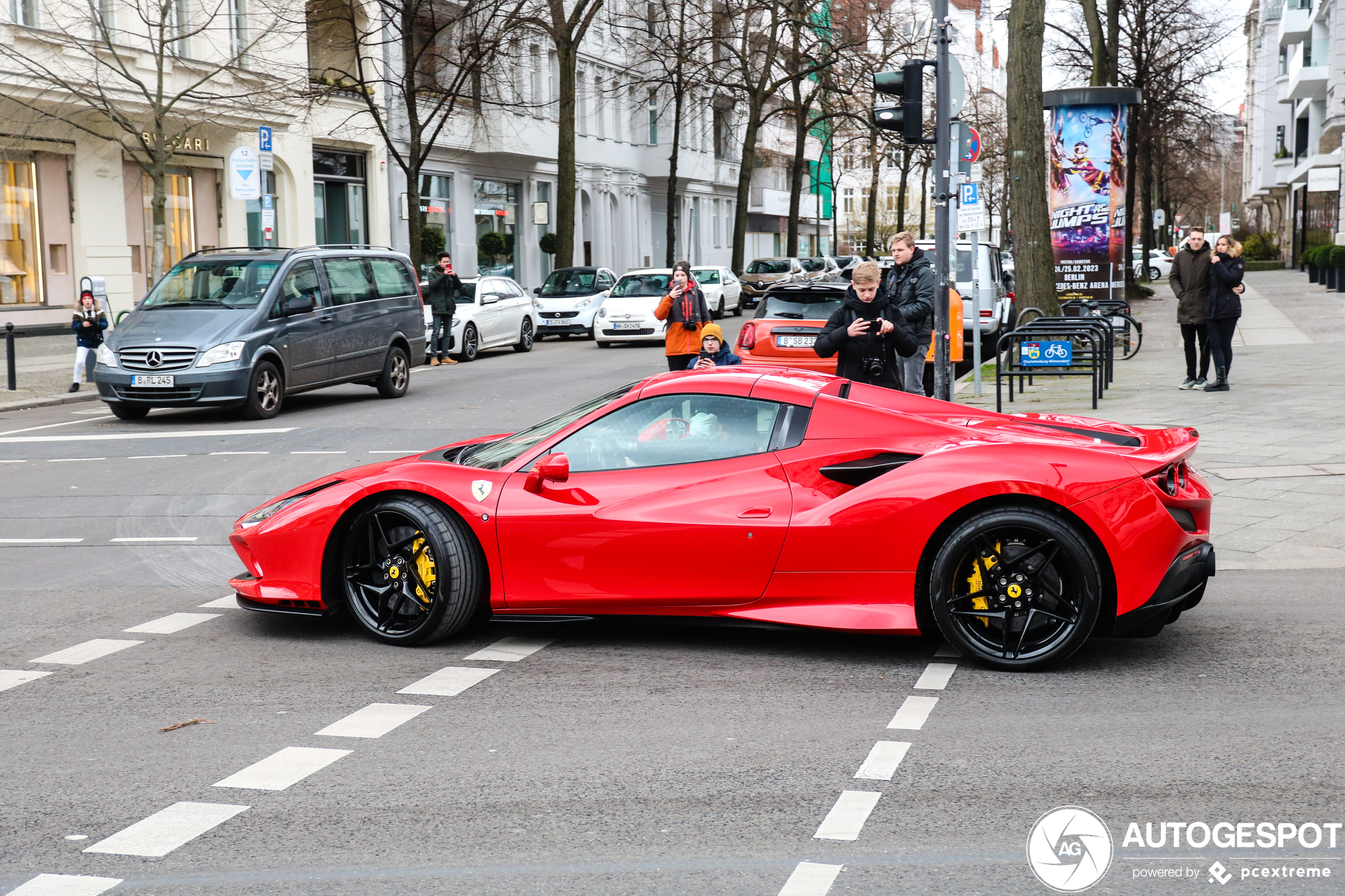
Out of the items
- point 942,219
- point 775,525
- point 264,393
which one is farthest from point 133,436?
point 775,525

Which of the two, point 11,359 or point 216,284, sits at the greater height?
point 216,284

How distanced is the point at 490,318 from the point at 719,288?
12984mm

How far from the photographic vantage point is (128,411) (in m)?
16.6

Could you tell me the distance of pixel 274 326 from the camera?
16781 millimetres

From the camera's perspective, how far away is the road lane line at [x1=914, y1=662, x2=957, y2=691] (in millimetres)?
5672

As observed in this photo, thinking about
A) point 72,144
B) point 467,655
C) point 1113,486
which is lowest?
point 467,655

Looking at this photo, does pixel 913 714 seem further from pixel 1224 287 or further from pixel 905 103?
pixel 1224 287

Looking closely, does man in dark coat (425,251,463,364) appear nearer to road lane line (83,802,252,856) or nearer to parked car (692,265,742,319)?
parked car (692,265,742,319)

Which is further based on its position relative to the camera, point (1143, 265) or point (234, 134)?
point (1143, 265)

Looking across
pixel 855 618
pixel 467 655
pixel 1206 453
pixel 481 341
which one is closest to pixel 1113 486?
pixel 855 618

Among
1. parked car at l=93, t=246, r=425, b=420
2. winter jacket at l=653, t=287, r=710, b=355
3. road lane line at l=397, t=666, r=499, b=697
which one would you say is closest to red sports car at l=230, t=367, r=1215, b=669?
road lane line at l=397, t=666, r=499, b=697

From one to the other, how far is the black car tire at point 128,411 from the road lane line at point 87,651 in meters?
10.3

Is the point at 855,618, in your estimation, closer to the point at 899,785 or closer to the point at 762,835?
the point at 899,785

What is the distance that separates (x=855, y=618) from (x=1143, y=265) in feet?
154
